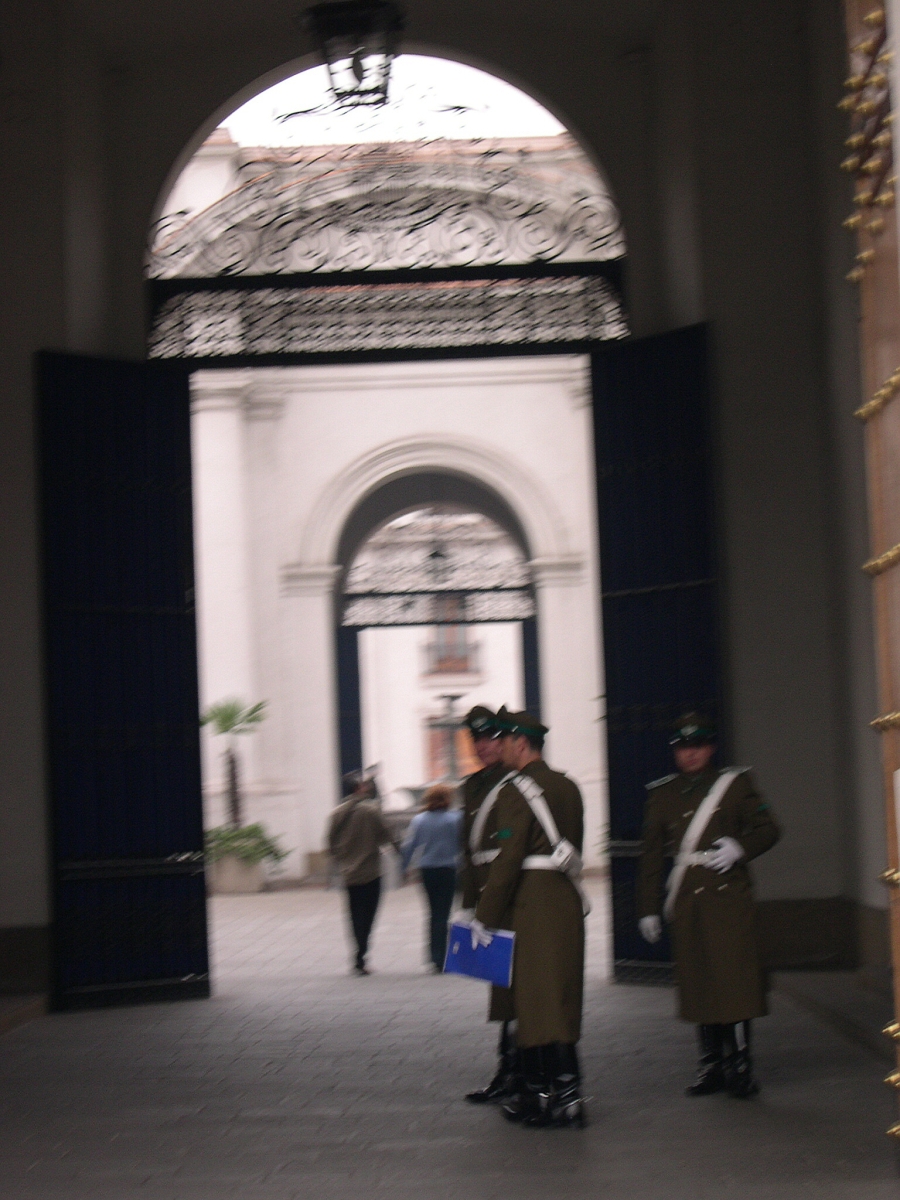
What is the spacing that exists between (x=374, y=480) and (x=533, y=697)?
3953 mm

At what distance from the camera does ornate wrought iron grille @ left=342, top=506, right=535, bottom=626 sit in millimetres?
21297

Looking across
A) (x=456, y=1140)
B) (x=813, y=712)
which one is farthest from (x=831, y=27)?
(x=456, y=1140)

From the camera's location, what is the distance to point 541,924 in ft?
20.0

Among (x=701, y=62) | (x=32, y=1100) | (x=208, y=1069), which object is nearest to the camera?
(x=32, y=1100)

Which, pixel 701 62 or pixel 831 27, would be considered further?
pixel 701 62

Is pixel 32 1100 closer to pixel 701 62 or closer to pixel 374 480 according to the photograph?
pixel 701 62

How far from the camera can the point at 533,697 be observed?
22.5m

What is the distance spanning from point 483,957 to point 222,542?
14081mm

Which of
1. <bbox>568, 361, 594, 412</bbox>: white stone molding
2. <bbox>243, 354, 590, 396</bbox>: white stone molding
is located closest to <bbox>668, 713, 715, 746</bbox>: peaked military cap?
<bbox>243, 354, 590, 396</bbox>: white stone molding

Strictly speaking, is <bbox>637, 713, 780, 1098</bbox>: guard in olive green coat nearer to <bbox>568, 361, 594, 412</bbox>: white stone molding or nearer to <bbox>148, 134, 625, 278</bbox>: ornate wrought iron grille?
<bbox>148, 134, 625, 278</bbox>: ornate wrought iron grille

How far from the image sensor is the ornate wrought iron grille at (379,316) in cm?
1019

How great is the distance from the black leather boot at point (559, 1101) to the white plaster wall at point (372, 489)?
1376 cm

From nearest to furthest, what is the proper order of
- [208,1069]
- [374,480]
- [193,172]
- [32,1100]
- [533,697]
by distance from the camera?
1. [32,1100]
2. [208,1069]
3. [193,172]
4. [374,480]
5. [533,697]

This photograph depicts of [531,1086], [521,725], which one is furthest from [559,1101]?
[521,725]
